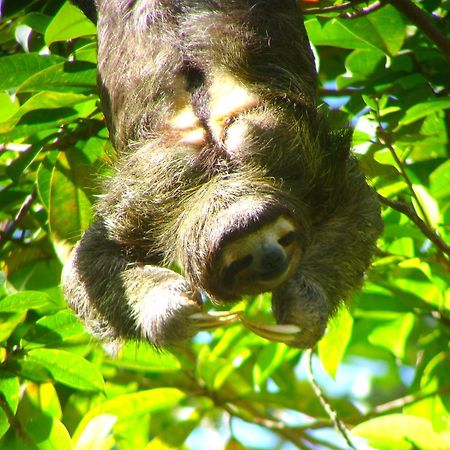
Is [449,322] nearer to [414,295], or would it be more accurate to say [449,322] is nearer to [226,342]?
[414,295]

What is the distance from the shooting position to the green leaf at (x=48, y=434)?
466 centimetres

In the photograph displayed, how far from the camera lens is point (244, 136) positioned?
15.6 ft

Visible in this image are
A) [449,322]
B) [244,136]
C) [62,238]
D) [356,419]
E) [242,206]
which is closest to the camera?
[242,206]

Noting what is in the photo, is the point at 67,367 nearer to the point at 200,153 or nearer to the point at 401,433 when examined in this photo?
the point at 200,153

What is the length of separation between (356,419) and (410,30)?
2.61 metres

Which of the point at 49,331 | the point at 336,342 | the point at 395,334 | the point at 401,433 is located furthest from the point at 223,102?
the point at 395,334

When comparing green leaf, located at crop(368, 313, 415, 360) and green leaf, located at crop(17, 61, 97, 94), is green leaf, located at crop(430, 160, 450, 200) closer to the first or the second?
green leaf, located at crop(368, 313, 415, 360)

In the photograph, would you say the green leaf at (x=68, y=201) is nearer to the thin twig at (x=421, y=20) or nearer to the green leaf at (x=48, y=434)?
the green leaf at (x=48, y=434)

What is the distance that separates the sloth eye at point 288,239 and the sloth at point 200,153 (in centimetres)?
10

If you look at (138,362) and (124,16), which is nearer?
(124,16)

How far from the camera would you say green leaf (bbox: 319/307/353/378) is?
5453mm

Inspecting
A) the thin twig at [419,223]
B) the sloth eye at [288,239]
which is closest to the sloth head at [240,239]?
the sloth eye at [288,239]

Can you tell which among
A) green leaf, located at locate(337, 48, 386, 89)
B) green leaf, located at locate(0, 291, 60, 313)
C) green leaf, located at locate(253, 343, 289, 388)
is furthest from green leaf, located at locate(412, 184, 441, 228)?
green leaf, located at locate(0, 291, 60, 313)

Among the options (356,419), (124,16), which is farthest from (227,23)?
(356,419)
